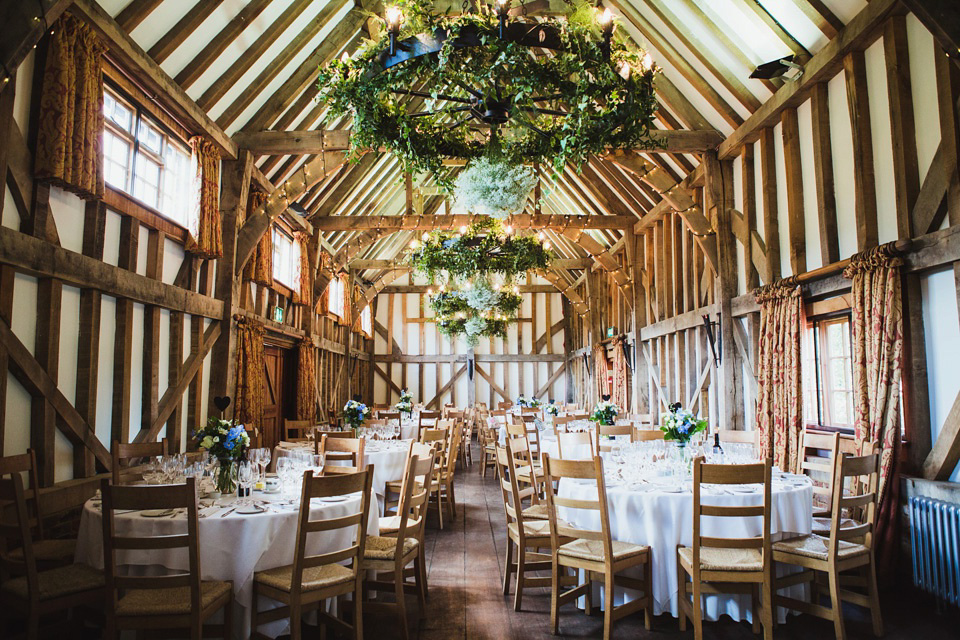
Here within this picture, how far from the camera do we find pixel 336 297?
14.2 m

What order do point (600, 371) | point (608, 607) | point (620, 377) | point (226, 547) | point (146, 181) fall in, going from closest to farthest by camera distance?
point (226, 547) < point (608, 607) < point (146, 181) < point (620, 377) < point (600, 371)

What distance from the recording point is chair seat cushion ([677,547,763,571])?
3.53m

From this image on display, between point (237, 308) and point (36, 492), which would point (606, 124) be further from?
point (237, 308)

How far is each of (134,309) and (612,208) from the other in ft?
29.6

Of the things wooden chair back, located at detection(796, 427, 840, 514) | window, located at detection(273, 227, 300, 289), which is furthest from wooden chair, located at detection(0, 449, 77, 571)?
window, located at detection(273, 227, 300, 289)

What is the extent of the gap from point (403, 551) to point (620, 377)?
992 centimetres

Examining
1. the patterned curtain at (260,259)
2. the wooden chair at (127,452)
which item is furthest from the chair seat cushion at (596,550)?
the patterned curtain at (260,259)

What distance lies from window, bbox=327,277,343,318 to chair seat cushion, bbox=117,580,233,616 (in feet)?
34.2

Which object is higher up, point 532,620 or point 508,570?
point 508,570

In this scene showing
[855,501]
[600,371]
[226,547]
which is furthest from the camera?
[600,371]

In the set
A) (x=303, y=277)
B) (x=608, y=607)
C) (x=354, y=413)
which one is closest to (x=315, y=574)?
(x=608, y=607)

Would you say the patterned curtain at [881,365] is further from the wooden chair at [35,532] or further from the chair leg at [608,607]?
the wooden chair at [35,532]

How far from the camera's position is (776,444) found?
21.4 ft

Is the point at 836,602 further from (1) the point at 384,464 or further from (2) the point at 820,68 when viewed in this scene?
(2) the point at 820,68
